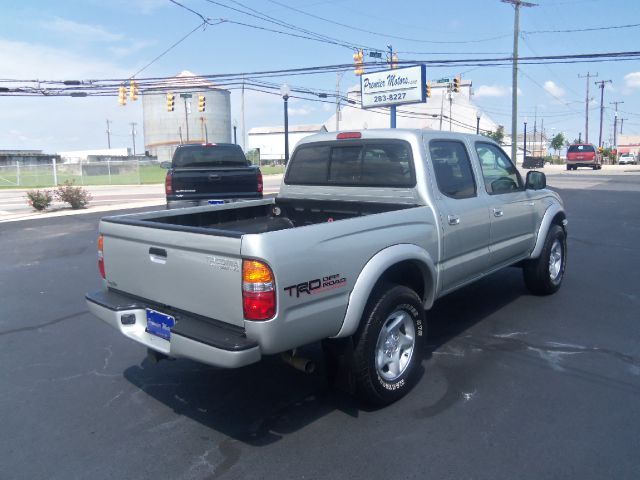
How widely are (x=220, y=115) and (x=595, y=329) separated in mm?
78953

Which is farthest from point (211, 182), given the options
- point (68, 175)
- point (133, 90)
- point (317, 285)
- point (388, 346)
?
point (68, 175)

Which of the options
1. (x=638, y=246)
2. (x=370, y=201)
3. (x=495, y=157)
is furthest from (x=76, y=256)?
(x=638, y=246)

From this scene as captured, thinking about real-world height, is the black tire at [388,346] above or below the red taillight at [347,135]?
below

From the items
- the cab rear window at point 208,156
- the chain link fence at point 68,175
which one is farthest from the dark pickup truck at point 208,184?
the chain link fence at point 68,175

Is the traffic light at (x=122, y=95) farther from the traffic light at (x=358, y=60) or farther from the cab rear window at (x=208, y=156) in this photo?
the cab rear window at (x=208, y=156)

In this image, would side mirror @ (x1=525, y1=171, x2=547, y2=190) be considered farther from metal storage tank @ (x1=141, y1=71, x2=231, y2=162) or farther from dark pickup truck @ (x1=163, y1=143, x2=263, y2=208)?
metal storage tank @ (x1=141, y1=71, x2=231, y2=162)

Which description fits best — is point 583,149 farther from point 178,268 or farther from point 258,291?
point 258,291

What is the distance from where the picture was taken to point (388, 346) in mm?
3951

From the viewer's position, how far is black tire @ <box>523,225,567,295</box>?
20.8 feet

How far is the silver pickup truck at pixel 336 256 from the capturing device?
316 centimetres

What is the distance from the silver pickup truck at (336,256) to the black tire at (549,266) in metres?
0.42

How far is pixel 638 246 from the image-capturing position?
9.91 m

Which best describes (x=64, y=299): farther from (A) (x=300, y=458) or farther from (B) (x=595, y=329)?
(B) (x=595, y=329)

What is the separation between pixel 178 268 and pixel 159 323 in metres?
0.43
